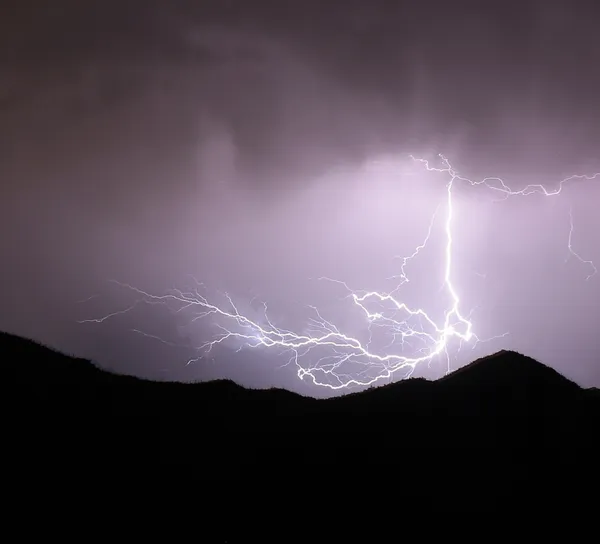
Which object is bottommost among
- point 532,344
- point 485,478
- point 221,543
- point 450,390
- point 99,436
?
point 221,543

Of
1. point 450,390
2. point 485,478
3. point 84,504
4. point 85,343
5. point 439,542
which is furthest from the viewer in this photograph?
point 85,343

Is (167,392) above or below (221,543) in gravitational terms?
above

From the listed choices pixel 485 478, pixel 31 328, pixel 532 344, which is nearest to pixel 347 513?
pixel 485 478

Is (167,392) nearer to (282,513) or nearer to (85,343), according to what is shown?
(282,513)

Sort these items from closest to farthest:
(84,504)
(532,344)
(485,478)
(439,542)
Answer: (84,504), (439,542), (485,478), (532,344)

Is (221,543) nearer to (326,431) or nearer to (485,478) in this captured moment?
(326,431)

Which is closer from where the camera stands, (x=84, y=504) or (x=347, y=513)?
(x=84, y=504)

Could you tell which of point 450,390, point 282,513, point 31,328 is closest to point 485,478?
point 450,390
